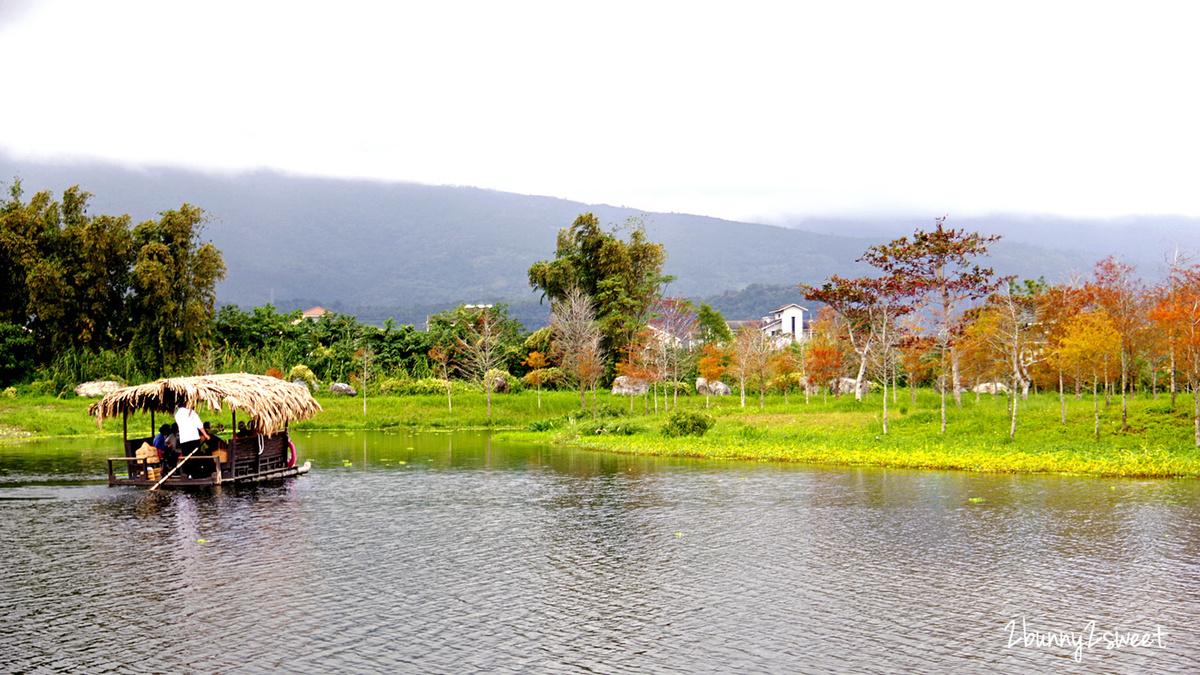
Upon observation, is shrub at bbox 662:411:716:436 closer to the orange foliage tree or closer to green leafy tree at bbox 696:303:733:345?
the orange foliage tree

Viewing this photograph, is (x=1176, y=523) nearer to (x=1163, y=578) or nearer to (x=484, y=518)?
(x=1163, y=578)

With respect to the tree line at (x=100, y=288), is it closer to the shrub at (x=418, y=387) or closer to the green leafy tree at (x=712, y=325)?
the shrub at (x=418, y=387)

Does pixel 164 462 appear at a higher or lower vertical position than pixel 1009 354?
lower

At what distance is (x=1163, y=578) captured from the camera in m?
13.6

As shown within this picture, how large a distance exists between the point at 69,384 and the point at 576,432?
127 feet

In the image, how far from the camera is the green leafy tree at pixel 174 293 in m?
64.0

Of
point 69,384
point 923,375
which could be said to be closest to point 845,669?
point 923,375

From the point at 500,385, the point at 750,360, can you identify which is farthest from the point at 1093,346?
the point at 500,385

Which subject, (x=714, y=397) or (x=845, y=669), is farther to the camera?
(x=714, y=397)

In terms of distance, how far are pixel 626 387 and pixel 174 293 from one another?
110ft

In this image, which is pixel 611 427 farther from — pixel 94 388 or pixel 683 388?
pixel 94 388

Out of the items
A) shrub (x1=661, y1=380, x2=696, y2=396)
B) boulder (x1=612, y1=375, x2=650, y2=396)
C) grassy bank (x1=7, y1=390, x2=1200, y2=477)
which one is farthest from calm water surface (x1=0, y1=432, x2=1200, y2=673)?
shrub (x1=661, y1=380, x2=696, y2=396)

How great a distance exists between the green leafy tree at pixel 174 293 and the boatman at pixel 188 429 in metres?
42.6

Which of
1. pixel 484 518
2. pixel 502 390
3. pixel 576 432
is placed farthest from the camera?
pixel 502 390
